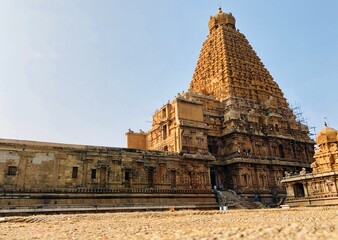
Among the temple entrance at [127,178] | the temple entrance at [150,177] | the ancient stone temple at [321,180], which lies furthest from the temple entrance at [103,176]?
the ancient stone temple at [321,180]

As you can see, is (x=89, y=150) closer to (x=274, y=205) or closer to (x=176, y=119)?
(x=176, y=119)

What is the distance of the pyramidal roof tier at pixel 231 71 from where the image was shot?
5550cm

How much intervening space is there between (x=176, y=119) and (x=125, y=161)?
10777 millimetres

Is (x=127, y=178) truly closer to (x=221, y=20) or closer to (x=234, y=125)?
(x=234, y=125)

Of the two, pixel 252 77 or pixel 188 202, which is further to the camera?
pixel 252 77

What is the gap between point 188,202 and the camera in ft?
119

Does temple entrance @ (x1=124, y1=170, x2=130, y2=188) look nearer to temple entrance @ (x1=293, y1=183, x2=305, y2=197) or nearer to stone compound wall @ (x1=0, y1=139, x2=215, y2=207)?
stone compound wall @ (x1=0, y1=139, x2=215, y2=207)

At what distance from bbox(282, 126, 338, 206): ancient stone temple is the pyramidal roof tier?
18.6 m

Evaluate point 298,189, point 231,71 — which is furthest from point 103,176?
point 231,71

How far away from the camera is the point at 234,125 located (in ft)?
161

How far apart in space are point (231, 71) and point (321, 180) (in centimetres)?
2677

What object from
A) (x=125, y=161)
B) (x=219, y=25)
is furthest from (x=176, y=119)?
(x=219, y=25)

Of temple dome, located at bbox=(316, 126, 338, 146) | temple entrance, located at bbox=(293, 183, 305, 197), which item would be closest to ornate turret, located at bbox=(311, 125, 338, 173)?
temple dome, located at bbox=(316, 126, 338, 146)

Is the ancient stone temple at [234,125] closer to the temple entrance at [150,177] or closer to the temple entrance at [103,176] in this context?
the temple entrance at [150,177]
